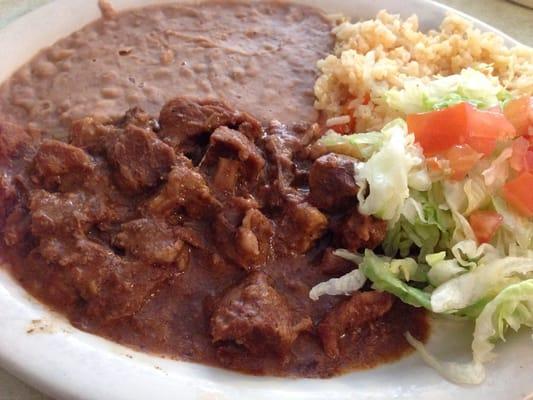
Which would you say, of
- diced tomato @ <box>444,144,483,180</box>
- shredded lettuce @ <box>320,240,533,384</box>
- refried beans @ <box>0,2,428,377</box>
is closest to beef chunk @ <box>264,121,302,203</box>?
refried beans @ <box>0,2,428,377</box>

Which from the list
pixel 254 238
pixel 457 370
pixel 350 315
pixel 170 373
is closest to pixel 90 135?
pixel 254 238

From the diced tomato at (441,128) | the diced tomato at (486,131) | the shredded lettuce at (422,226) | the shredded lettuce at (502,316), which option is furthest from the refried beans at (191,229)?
the diced tomato at (486,131)

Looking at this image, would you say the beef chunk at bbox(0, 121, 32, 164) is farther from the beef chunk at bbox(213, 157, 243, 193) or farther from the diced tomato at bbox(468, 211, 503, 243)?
the diced tomato at bbox(468, 211, 503, 243)

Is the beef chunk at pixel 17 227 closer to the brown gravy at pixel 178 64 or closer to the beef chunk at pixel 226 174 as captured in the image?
the brown gravy at pixel 178 64

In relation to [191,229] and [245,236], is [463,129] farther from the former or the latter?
[191,229]

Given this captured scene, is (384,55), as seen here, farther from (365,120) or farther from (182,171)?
(182,171)
